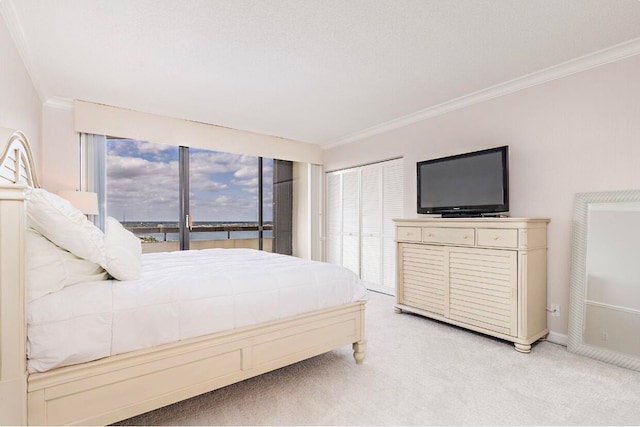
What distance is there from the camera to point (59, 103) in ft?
11.6

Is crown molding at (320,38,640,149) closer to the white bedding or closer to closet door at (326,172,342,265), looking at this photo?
closet door at (326,172,342,265)

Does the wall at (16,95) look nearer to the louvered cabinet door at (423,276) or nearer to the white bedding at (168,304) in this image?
the white bedding at (168,304)

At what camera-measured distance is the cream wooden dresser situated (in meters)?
2.61

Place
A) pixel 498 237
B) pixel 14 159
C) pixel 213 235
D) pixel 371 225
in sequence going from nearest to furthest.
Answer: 1. pixel 14 159
2. pixel 498 237
3. pixel 371 225
4. pixel 213 235

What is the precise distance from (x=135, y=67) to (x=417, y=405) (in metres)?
3.37

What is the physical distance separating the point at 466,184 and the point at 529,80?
1084mm

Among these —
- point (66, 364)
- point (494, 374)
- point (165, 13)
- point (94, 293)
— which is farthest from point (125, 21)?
point (494, 374)

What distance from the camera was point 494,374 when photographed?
2186 mm

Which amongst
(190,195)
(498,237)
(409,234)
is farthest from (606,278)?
(190,195)

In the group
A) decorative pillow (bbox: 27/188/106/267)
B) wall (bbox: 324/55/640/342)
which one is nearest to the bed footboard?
decorative pillow (bbox: 27/188/106/267)

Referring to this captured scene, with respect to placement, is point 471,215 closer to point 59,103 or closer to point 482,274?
point 482,274

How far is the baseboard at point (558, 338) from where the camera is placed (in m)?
2.70

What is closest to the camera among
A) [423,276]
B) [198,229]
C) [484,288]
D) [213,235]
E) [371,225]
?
[484,288]

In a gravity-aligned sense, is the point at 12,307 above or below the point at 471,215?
below
